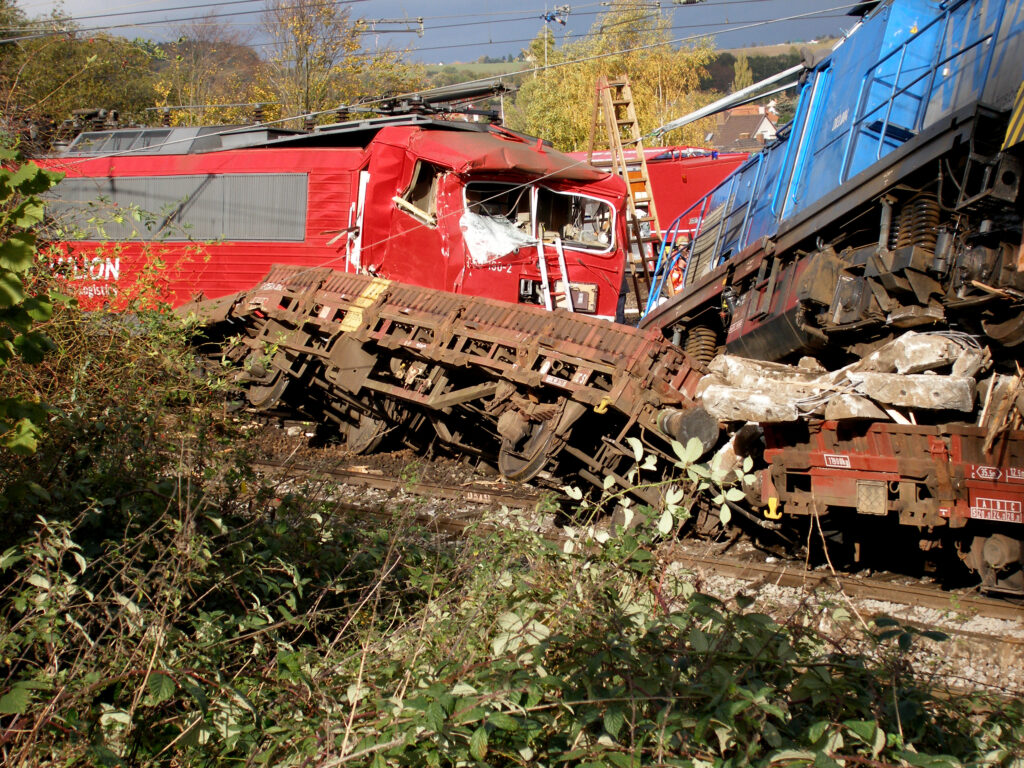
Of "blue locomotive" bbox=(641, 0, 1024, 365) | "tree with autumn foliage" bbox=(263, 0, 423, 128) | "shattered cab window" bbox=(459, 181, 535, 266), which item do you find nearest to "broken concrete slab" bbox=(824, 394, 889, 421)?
"blue locomotive" bbox=(641, 0, 1024, 365)

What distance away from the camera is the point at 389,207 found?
1260 cm

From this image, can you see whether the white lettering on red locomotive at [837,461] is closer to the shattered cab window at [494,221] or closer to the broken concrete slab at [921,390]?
the broken concrete slab at [921,390]

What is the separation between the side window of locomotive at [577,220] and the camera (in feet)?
42.2

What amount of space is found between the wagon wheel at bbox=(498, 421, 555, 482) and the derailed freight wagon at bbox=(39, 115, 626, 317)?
482 centimetres

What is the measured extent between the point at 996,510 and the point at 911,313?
5.63ft

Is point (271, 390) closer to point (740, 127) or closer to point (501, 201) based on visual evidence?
point (501, 201)

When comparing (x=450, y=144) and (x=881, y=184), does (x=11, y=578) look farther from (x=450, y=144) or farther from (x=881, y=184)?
(x=450, y=144)

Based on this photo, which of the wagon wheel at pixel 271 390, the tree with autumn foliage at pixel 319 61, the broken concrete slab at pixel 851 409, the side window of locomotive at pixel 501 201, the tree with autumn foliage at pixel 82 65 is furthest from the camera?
the tree with autumn foliage at pixel 319 61

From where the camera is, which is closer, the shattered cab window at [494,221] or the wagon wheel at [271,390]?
the wagon wheel at [271,390]

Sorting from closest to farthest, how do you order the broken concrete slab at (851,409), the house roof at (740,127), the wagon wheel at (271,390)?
the broken concrete slab at (851,409)
the wagon wheel at (271,390)
the house roof at (740,127)

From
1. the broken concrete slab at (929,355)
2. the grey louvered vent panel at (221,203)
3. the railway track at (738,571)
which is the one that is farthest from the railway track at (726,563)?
the grey louvered vent panel at (221,203)

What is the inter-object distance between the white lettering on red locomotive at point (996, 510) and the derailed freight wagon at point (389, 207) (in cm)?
736

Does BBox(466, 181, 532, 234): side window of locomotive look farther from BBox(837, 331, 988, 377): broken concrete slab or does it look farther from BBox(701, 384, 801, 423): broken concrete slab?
BBox(837, 331, 988, 377): broken concrete slab

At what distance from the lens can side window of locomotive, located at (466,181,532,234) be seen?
1212 cm
